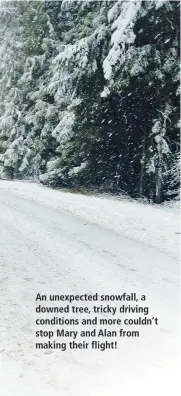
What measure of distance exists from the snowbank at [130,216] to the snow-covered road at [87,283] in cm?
3

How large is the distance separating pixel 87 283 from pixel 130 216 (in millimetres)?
5218

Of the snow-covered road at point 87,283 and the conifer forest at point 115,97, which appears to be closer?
the snow-covered road at point 87,283

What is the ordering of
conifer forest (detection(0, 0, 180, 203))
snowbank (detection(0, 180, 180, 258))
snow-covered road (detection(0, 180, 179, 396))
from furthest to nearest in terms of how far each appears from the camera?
conifer forest (detection(0, 0, 180, 203)) → snowbank (detection(0, 180, 180, 258)) → snow-covered road (detection(0, 180, 179, 396))

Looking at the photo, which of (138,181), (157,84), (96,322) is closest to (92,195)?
(138,181)

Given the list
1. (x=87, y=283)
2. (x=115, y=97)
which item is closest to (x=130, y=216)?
(x=115, y=97)

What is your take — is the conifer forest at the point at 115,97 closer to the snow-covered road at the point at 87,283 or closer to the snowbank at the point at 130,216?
the snowbank at the point at 130,216

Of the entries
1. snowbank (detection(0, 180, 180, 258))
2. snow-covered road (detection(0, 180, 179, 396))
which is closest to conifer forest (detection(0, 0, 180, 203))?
snowbank (detection(0, 180, 180, 258))

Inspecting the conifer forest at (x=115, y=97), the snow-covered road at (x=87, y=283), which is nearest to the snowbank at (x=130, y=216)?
the snow-covered road at (x=87, y=283)

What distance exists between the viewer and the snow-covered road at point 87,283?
3.33m

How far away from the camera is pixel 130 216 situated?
33.9 ft

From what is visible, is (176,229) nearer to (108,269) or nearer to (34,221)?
(34,221)

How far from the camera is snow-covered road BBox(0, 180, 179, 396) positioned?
333 centimetres

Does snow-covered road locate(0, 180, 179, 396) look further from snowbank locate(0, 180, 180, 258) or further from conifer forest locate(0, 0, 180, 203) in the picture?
conifer forest locate(0, 0, 180, 203)

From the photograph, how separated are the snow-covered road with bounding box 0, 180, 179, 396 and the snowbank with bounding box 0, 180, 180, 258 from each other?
0.09 feet
